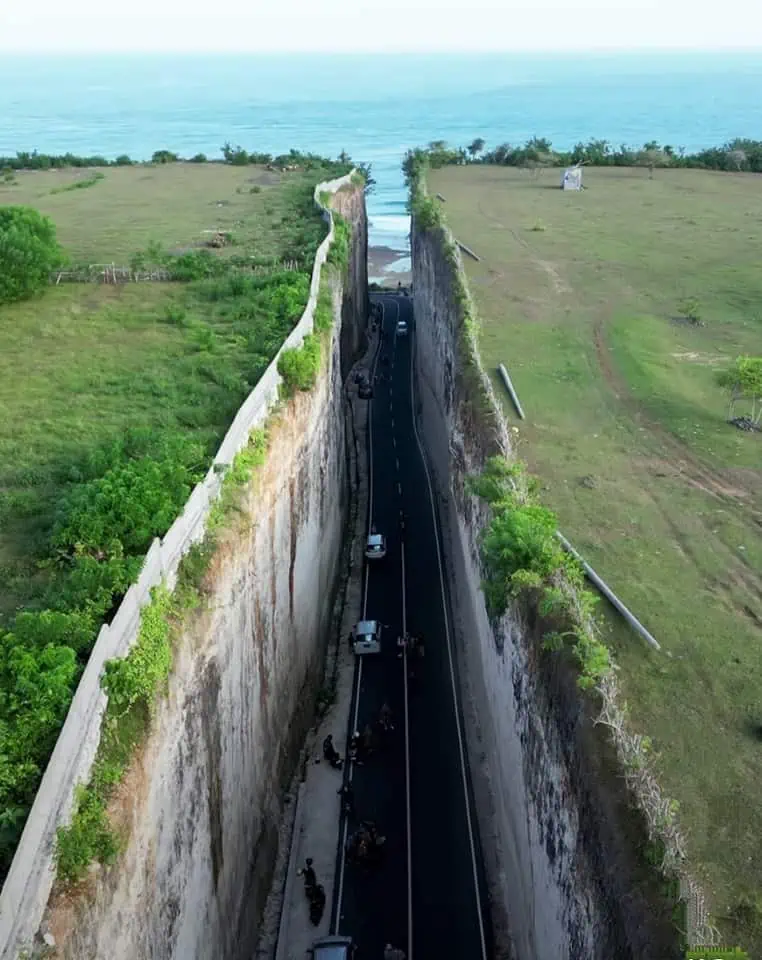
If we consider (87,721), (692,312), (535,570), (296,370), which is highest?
(692,312)

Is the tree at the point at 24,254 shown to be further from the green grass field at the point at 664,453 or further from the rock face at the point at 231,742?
the green grass field at the point at 664,453

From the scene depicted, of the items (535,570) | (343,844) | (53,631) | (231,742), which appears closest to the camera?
(53,631)

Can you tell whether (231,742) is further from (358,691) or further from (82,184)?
(82,184)

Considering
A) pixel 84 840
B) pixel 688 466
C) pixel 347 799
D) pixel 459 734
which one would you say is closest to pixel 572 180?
pixel 688 466

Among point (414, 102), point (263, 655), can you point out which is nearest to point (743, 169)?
point (263, 655)

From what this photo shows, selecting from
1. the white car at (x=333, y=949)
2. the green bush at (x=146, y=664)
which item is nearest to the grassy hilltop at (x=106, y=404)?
the green bush at (x=146, y=664)

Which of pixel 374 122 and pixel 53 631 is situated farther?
pixel 374 122

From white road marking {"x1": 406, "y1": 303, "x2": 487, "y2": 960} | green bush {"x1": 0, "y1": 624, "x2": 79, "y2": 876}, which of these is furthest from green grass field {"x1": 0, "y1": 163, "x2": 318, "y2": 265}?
green bush {"x1": 0, "y1": 624, "x2": 79, "y2": 876}
